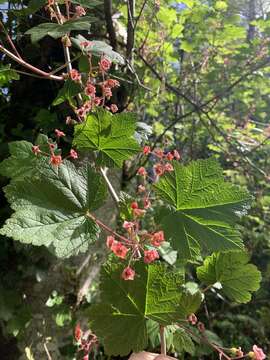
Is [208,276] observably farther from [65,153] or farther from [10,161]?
[65,153]

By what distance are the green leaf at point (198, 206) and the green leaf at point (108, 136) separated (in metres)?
0.14

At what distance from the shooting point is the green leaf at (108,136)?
2.77 feet

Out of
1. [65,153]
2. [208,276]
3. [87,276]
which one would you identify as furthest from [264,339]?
[208,276]

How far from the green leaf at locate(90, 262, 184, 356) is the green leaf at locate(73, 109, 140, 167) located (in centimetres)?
27

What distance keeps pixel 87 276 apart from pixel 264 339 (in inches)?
83.5

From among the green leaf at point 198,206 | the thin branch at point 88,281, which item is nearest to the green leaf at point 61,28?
the green leaf at point 198,206

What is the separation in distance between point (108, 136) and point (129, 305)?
0.34m

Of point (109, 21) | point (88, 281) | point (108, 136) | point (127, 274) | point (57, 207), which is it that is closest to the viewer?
point (127, 274)

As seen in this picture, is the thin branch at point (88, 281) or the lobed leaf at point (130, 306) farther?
the thin branch at point (88, 281)

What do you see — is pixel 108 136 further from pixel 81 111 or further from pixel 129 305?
pixel 129 305

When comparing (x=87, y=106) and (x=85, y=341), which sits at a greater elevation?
(x=87, y=106)

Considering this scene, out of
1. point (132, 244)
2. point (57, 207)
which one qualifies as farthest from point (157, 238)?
point (57, 207)

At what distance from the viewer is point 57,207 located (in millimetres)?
763

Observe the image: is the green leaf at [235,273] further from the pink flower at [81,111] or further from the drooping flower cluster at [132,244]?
the pink flower at [81,111]
